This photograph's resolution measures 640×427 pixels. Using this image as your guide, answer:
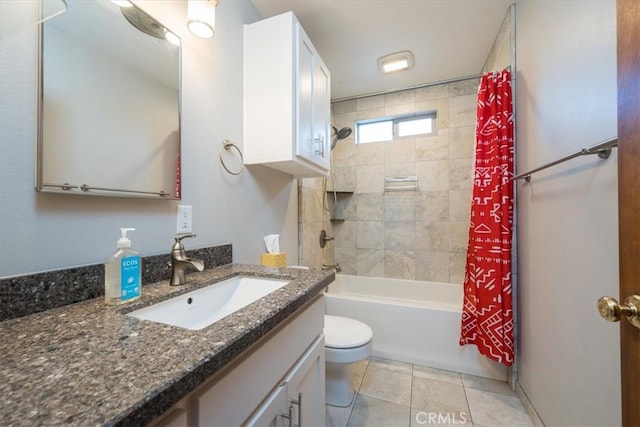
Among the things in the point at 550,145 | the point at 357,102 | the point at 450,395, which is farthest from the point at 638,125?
the point at 357,102

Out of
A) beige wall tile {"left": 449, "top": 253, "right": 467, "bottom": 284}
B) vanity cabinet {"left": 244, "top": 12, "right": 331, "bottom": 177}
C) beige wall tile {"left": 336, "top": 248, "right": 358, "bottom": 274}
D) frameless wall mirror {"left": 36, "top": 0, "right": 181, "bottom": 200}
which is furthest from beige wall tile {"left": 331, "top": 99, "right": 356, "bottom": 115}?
frameless wall mirror {"left": 36, "top": 0, "right": 181, "bottom": 200}

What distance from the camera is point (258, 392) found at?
60cm

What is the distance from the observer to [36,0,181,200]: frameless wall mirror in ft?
2.24

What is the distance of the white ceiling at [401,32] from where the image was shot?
1549mm

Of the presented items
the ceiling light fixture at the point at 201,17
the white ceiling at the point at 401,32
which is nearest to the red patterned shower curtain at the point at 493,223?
the white ceiling at the point at 401,32

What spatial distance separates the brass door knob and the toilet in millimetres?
1056

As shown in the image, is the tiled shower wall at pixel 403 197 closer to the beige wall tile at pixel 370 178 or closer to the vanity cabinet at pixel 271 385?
the beige wall tile at pixel 370 178

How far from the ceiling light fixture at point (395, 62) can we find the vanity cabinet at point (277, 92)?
0.91 meters

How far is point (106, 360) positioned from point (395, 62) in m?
2.48

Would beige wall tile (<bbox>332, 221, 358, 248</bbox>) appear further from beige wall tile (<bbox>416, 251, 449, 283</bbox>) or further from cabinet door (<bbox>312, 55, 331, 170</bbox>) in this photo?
cabinet door (<bbox>312, 55, 331, 170</bbox>)

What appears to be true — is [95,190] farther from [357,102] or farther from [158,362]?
[357,102]

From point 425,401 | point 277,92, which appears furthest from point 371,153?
point 425,401

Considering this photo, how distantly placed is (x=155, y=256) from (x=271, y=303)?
0.52m

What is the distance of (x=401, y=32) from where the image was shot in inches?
70.1
